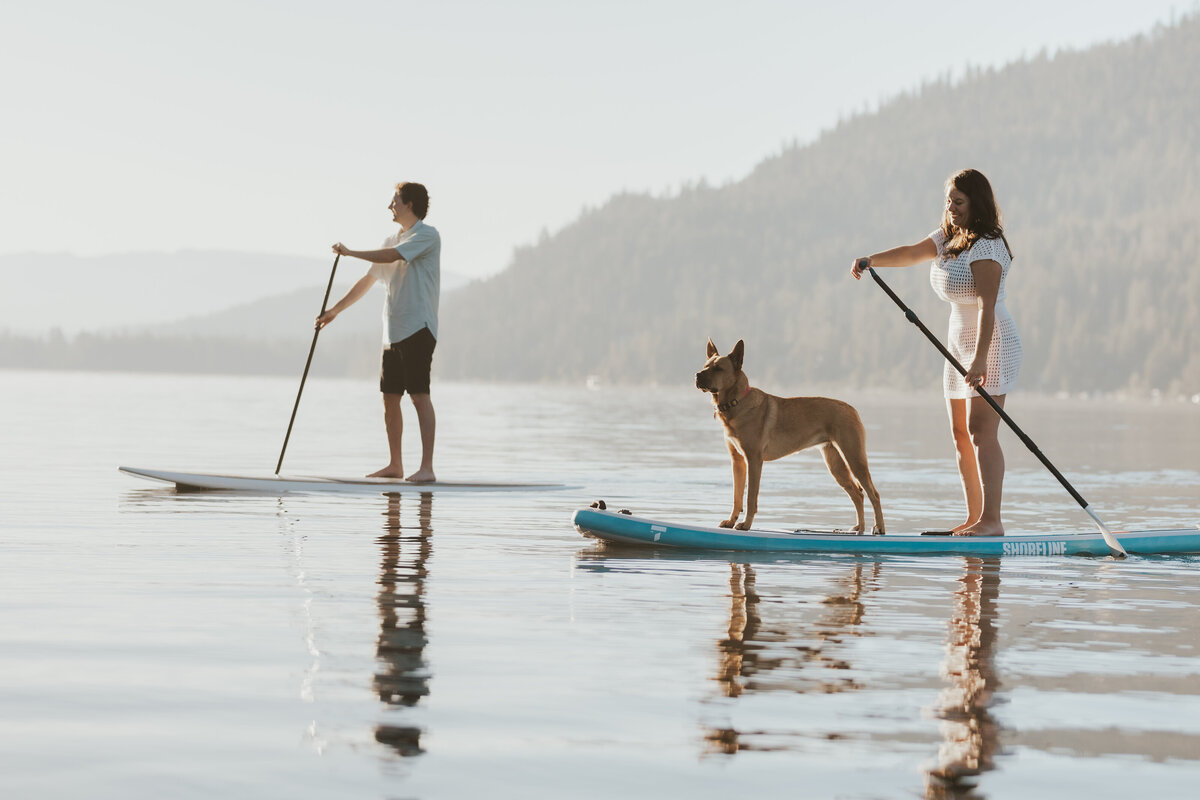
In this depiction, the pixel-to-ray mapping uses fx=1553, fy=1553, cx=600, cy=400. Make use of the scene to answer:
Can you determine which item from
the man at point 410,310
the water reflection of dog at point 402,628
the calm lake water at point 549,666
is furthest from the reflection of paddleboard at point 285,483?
the water reflection of dog at point 402,628

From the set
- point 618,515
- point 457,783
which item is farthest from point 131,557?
point 457,783

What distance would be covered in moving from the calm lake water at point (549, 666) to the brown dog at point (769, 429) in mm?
899

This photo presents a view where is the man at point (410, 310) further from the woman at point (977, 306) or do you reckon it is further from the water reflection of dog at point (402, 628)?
the woman at point (977, 306)

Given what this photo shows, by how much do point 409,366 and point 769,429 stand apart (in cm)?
490

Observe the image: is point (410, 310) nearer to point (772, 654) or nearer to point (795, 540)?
point (795, 540)

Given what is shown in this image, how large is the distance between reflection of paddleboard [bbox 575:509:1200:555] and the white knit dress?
1.03 m

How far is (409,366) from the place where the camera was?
561 inches

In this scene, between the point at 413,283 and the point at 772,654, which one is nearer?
the point at 772,654

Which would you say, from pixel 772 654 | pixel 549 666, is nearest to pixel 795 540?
pixel 772 654

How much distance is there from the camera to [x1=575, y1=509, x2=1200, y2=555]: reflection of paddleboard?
984 centimetres

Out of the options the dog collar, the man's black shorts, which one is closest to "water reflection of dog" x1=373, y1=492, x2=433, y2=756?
the dog collar

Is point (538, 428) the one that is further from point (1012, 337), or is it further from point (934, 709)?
point (934, 709)

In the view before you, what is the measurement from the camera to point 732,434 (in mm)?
10219

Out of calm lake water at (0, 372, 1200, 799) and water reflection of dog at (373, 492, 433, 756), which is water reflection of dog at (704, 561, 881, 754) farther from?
water reflection of dog at (373, 492, 433, 756)
